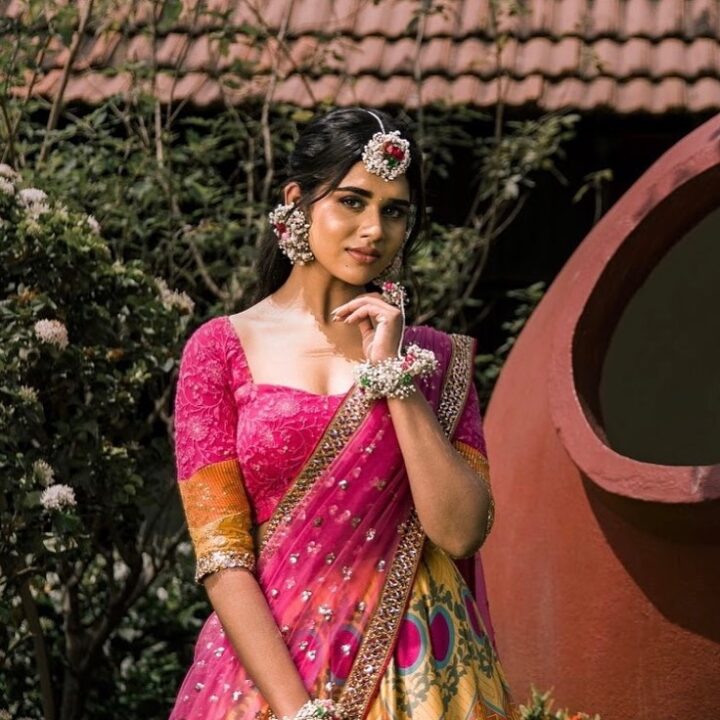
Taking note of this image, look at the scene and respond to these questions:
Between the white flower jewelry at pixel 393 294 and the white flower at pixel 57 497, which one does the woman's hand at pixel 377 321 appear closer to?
the white flower jewelry at pixel 393 294

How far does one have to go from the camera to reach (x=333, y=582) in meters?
2.13

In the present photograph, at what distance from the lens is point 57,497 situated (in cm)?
331

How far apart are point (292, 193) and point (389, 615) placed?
2.07 ft

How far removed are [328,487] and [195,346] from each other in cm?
28

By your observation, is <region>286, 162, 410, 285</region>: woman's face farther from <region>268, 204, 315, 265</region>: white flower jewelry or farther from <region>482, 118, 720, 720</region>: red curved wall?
<region>482, 118, 720, 720</region>: red curved wall

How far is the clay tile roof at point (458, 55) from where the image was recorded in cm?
583

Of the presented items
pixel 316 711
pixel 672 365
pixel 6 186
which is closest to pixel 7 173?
pixel 6 186

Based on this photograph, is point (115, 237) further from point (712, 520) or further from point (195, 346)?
point (195, 346)

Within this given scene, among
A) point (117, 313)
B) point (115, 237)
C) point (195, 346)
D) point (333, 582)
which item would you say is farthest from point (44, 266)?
point (333, 582)

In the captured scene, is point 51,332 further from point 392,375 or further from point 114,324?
point 392,375

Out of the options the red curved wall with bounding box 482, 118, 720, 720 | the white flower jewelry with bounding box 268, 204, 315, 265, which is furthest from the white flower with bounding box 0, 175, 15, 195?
the white flower jewelry with bounding box 268, 204, 315, 265

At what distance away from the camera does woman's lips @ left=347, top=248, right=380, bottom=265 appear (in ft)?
7.16

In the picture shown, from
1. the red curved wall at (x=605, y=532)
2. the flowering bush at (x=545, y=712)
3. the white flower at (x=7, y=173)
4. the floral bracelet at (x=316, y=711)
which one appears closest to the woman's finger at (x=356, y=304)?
the floral bracelet at (x=316, y=711)

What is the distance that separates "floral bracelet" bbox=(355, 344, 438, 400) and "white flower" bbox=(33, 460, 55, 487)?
4.78 ft
